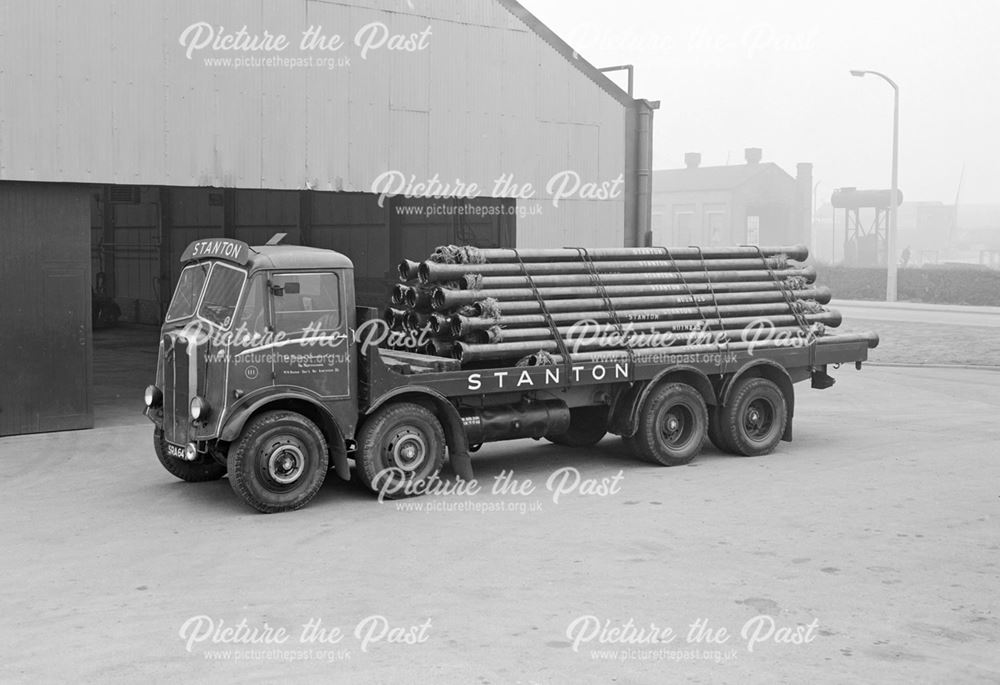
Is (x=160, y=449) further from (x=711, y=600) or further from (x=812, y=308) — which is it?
(x=812, y=308)

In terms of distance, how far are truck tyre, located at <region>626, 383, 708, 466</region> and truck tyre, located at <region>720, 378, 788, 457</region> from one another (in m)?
0.34

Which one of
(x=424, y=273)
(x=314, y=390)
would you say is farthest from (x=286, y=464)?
(x=424, y=273)

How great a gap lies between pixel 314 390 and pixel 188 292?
1.74 m

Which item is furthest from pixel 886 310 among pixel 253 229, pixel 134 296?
pixel 134 296

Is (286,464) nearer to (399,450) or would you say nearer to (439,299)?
(399,450)

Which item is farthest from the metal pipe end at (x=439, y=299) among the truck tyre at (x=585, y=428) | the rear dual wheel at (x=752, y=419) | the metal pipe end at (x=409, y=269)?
the rear dual wheel at (x=752, y=419)

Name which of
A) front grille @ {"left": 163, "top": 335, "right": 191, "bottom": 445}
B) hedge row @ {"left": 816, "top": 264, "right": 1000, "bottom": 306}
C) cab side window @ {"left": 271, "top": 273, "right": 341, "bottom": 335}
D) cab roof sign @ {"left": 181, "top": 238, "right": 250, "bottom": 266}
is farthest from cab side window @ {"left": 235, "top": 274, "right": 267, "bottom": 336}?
hedge row @ {"left": 816, "top": 264, "right": 1000, "bottom": 306}

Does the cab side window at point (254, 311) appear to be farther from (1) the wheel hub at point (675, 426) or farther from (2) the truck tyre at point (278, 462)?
(1) the wheel hub at point (675, 426)

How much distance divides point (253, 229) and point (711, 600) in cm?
2483

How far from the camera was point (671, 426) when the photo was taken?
13.5m

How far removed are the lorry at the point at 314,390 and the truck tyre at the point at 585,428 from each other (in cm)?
59

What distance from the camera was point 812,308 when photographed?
592 inches

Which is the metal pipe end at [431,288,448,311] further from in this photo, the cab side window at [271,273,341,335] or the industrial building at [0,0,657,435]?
the industrial building at [0,0,657,435]

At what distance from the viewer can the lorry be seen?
1055cm
